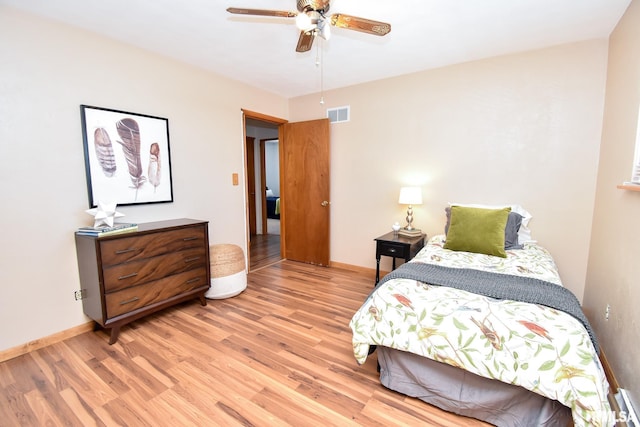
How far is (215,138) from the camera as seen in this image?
346cm

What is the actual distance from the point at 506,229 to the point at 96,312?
3.63m

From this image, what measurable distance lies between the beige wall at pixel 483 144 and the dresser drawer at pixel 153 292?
207 centimetres

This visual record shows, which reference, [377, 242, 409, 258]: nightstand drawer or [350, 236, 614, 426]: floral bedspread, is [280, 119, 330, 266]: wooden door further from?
[350, 236, 614, 426]: floral bedspread

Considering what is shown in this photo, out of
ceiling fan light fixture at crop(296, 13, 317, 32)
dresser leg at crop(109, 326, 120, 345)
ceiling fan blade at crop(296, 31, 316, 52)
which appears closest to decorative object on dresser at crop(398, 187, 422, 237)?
ceiling fan blade at crop(296, 31, 316, 52)

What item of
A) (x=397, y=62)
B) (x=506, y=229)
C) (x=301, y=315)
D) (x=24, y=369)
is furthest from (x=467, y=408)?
(x=397, y=62)

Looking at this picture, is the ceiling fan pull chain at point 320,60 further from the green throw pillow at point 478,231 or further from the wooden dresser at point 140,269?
the wooden dresser at point 140,269

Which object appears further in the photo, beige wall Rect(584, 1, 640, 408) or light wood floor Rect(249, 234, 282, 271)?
light wood floor Rect(249, 234, 282, 271)

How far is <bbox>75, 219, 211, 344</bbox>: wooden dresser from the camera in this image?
7.34 feet

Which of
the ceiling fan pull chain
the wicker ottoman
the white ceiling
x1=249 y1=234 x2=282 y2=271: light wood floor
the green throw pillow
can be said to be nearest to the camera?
the white ceiling

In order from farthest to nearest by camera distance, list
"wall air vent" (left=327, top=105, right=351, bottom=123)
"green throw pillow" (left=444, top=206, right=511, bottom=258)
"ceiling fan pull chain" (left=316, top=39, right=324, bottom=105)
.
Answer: "wall air vent" (left=327, top=105, right=351, bottom=123), "ceiling fan pull chain" (left=316, top=39, right=324, bottom=105), "green throw pillow" (left=444, top=206, right=511, bottom=258)

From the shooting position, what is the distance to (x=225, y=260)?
122 inches

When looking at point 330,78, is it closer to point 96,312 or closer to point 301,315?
point 301,315

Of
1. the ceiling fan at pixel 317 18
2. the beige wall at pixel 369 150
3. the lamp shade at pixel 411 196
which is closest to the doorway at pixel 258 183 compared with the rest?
the beige wall at pixel 369 150

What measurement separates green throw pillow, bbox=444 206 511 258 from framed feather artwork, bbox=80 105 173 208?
9.43 ft
